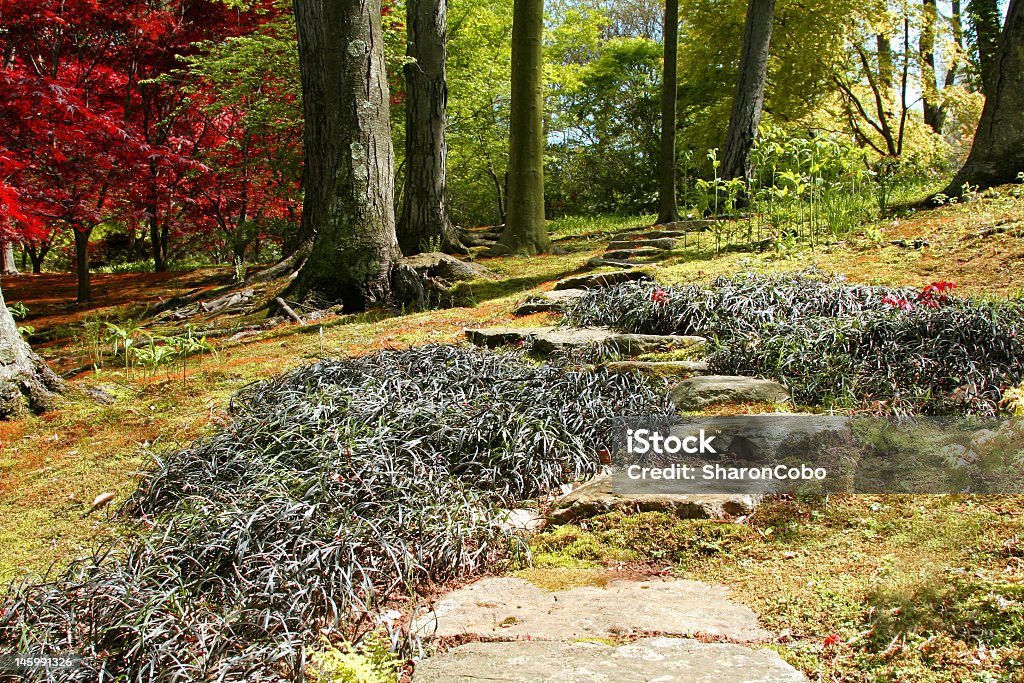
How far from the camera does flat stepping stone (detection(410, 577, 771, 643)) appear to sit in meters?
2.13

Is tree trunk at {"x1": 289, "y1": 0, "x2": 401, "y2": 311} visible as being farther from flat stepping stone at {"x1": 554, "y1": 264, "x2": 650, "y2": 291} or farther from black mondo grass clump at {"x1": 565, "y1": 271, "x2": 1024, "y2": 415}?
black mondo grass clump at {"x1": 565, "y1": 271, "x2": 1024, "y2": 415}

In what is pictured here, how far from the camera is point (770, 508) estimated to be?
2.87 metres

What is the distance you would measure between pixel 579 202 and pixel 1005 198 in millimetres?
12491

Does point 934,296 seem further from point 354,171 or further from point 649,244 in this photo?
point 354,171

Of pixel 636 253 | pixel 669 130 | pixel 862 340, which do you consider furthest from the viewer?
pixel 669 130

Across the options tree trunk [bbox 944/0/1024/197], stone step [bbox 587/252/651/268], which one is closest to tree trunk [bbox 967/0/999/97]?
tree trunk [bbox 944/0/1024/197]

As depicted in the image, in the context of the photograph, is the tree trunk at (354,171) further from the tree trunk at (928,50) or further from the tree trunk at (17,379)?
the tree trunk at (928,50)

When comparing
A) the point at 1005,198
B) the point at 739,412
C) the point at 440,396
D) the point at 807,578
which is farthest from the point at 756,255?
the point at 807,578

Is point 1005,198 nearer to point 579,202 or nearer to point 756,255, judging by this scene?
point 756,255

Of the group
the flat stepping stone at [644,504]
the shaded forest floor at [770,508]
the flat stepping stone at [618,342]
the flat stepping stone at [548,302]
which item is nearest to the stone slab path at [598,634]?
the shaded forest floor at [770,508]

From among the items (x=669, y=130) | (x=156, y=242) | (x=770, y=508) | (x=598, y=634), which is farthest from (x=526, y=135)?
(x=598, y=634)

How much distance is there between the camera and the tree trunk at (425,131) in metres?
9.77

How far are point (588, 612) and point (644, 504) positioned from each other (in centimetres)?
80

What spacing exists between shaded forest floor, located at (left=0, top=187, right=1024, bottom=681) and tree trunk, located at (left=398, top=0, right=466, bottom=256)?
128cm
